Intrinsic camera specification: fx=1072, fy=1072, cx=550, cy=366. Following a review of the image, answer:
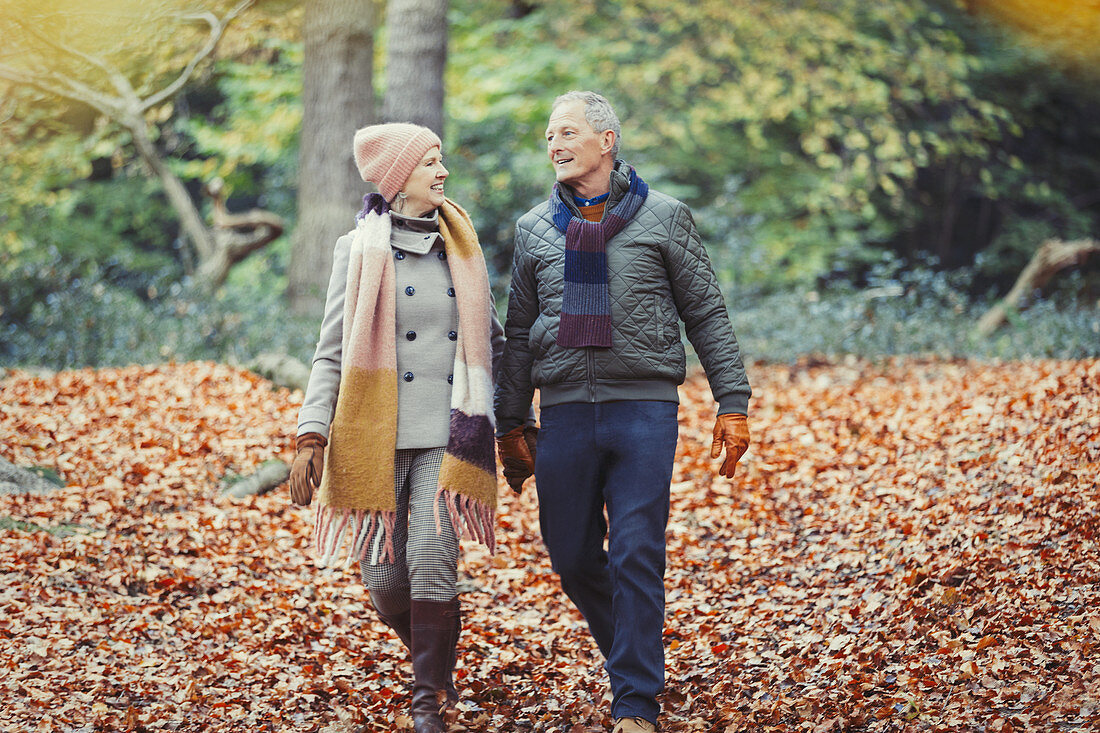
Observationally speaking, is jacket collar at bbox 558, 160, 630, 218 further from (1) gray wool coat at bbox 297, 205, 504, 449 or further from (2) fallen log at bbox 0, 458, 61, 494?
(2) fallen log at bbox 0, 458, 61, 494

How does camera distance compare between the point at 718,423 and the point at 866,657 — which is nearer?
the point at 718,423

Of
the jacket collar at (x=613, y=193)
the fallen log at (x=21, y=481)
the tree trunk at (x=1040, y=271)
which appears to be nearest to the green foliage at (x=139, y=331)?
the fallen log at (x=21, y=481)

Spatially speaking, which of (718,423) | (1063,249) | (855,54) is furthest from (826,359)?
(718,423)

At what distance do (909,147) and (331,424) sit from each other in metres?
15.7

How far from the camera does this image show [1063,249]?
40.9 feet

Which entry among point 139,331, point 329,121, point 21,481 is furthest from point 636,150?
point 21,481

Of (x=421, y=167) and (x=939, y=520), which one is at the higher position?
(x=421, y=167)

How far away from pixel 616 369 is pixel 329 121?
7.96 meters

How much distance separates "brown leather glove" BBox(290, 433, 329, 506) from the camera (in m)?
3.88

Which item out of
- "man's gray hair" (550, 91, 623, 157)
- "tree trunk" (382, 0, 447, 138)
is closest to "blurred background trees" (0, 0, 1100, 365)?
"tree trunk" (382, 0, 447, 138)

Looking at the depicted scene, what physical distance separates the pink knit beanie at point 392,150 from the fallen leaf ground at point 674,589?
2.11 m

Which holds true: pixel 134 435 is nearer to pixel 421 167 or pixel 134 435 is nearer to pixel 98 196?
pixel 421 167

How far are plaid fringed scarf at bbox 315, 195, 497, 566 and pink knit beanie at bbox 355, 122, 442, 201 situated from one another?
159 millimetres

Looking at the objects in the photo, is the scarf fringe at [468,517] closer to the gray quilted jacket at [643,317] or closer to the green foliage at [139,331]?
the gray quilted jacket at [643,317]
